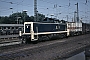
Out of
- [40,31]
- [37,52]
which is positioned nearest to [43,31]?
[40,31]

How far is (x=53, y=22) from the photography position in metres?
29.8

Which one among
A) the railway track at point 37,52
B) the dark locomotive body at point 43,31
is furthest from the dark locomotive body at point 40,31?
the railway track at point 37,52

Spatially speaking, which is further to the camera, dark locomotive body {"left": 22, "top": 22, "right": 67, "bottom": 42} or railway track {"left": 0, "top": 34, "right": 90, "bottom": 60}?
dark locomotive body {"left": 22, "top": 22, "right": 67, "bottom": 42}

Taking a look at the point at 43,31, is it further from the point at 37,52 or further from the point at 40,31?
the point at 37,52

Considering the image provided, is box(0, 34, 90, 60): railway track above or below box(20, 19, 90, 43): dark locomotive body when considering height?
below

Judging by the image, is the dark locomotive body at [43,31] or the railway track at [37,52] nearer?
the railway track at [37,52]

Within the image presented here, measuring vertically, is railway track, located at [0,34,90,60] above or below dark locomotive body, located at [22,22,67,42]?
below

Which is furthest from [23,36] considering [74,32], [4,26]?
[4,26]

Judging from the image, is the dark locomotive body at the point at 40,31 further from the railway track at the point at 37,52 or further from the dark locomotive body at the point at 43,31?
the railway track at the point at 37,52

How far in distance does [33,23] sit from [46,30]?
349cm

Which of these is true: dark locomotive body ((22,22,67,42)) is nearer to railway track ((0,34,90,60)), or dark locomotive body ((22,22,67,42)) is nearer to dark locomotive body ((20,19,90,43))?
dark locomotive body ((20,19,90,43))

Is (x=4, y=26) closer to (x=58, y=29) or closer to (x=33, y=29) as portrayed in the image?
(x=58, y=29)

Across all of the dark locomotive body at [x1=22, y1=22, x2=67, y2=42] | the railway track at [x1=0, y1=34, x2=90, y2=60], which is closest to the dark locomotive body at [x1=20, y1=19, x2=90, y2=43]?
the dark locomotive body at [x1=22, y1=22, x2=67, y2=42]

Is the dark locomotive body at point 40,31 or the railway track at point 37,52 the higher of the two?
the dark locomotive body at point 40,31
